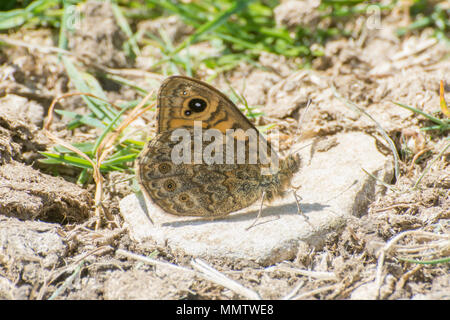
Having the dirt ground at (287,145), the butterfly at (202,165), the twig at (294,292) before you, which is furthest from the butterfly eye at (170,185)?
the twig at (294,292)

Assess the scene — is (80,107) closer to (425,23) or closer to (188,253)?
(188,253)

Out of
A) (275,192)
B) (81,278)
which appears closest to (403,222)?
(275,192)

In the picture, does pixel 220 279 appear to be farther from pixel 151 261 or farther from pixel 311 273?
pixel 311 273

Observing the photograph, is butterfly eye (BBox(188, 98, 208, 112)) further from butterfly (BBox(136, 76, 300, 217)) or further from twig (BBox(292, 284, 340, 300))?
twig (BBox(292, 284, 340, 300))

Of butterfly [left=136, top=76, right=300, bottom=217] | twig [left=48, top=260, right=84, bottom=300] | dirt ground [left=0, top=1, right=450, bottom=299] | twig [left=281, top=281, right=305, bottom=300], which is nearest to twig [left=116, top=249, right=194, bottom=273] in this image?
dirt ground [left=0, top=1, right=450, bottom=299]

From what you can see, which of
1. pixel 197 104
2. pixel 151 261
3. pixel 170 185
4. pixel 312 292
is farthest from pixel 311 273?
pixel 197 104
